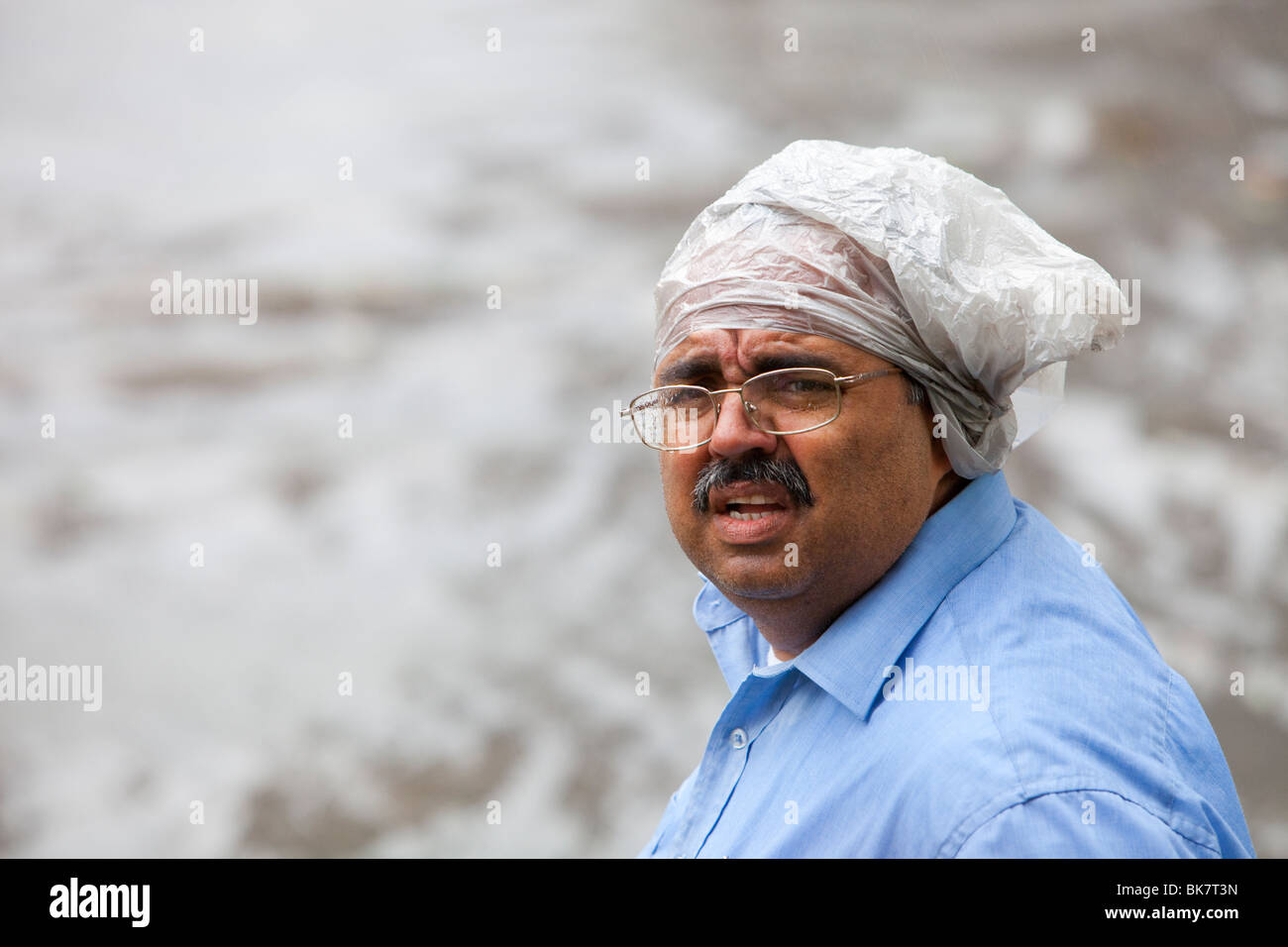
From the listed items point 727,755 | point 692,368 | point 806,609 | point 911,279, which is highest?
point 911,279

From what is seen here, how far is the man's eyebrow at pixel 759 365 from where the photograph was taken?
3.60 ft

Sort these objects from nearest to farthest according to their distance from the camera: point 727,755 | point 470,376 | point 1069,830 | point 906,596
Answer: point 1069,830, point 906,596, point 727,755, point 470,376

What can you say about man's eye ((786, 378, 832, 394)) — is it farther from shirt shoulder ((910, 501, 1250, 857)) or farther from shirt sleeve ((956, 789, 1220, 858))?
shirt sleeve ((956, 789, 1220, 858))

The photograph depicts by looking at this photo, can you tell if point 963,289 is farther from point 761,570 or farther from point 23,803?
point 23,803

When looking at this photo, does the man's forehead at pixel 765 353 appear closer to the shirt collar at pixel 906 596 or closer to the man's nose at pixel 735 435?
the man's nose at pixel 735 435

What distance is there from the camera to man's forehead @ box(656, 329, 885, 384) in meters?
1.10

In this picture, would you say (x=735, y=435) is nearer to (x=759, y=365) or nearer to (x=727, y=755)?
(x=759, y=365)

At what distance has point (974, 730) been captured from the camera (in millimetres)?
845

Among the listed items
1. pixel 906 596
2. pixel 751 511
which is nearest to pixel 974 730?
pixel 906 596

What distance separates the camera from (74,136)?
3197 millimetres

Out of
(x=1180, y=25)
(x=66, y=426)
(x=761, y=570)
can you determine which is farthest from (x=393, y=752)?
(x=1180, y=25)

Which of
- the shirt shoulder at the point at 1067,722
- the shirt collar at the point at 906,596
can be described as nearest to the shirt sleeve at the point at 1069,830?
the shirt shoulder at the point at 1067,722

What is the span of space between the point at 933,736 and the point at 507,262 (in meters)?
2.55

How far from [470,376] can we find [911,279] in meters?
2.14
